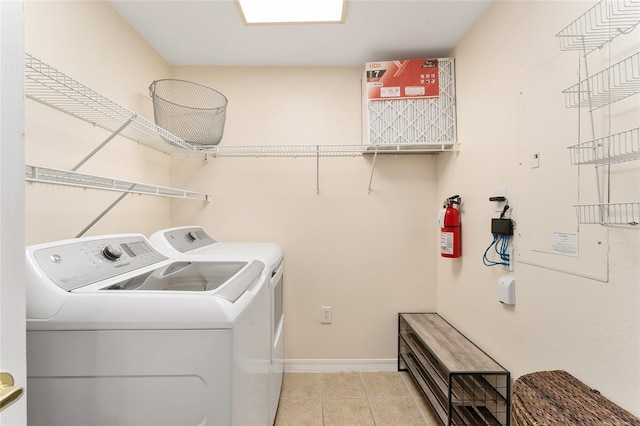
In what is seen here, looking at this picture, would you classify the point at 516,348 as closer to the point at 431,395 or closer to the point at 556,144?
the point at 431,395

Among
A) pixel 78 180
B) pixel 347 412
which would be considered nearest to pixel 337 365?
pixel 347 412

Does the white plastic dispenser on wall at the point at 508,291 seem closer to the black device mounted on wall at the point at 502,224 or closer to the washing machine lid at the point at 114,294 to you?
the black device mounted on wall at the point at 502,224

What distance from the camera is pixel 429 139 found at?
7.04 ft

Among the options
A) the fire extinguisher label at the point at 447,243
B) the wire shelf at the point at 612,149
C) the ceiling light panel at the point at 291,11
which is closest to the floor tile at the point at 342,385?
the fire extinguisher label at the point at 447,243

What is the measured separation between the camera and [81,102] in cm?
115

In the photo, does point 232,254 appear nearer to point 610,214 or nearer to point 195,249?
point 195,249

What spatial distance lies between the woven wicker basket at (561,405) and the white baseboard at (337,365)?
139 centimetres

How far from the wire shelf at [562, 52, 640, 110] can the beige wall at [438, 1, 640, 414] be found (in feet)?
Answer: 0.13

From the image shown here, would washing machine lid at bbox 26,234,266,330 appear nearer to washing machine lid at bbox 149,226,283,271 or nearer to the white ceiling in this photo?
washing machine lid at bbox 149,226,283,271

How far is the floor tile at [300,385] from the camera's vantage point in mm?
2043

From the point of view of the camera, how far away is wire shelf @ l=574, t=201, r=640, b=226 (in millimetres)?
926

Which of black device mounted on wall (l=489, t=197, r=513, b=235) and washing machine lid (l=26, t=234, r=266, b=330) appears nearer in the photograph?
washing machine lid (l=26, t=234, r=266, b=330)

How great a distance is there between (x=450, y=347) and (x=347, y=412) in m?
0.80

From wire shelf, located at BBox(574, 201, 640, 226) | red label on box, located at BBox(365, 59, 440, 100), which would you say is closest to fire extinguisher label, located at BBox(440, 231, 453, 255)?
wire shelf, located at BBox(574, 201, 640, 226)
